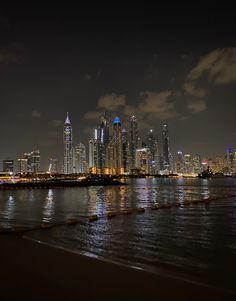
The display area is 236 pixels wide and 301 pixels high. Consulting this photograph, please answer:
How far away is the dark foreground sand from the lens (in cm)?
729

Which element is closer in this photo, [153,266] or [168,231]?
[153,266]

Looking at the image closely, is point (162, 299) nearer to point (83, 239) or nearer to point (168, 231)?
point (83, 239)

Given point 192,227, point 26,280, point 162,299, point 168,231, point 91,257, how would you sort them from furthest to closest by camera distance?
point 192,227 → point 168,231 → point 91,257 → point 26,280 → point 162,299

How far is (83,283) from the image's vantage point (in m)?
8.12

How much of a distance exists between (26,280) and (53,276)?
78 centimetres

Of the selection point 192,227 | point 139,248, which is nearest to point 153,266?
point 139,248

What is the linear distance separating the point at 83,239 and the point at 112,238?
1.49 m

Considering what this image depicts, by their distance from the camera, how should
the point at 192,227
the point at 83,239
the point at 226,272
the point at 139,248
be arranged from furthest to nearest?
the point at 192,227 → the point at 83,239 → the point at 139,248 → the point at 226,272

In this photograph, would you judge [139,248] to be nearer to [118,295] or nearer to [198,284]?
[198,284]

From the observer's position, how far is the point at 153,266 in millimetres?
10250

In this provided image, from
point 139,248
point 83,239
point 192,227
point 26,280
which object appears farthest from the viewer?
point 192,227

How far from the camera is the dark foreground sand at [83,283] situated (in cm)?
729

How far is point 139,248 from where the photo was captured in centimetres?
1320

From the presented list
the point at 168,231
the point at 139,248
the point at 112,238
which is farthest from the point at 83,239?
the point at 168,231
